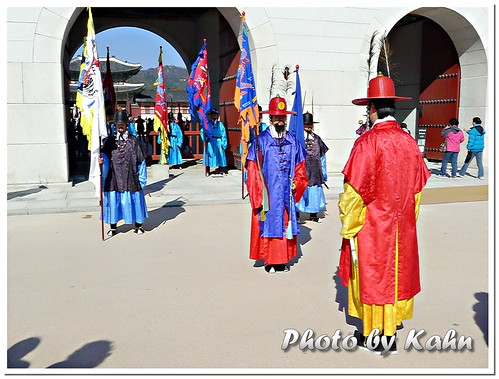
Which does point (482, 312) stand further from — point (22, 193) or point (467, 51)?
point (467, 51)

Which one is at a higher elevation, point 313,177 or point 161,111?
point 161,111

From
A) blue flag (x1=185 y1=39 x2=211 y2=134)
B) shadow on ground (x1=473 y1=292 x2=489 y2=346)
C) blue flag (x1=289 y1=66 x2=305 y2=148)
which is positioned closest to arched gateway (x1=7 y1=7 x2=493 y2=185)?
blue flag (x1=185 y1=39 x2=211 y2=134)

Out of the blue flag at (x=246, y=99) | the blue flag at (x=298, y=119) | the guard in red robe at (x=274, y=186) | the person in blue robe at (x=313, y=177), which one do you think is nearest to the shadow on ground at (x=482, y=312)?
the guard in red robe at (x=274, y=186)

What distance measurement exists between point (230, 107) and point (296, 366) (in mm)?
9495

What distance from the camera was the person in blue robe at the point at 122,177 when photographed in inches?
241

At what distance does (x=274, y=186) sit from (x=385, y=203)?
5.74 ft

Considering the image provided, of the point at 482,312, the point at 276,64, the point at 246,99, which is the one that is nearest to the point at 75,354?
the point at 482,312

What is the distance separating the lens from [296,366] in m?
2.98

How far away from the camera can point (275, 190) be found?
15.4ft

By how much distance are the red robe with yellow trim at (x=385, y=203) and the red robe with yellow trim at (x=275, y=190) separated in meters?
1.62

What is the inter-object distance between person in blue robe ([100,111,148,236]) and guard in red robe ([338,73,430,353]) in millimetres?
3654

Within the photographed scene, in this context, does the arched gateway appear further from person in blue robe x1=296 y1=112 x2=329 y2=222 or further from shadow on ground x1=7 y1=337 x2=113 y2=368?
shadow on ground x1=7 y1=337 x2=113 y2=368

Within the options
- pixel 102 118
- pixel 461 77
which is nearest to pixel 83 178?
pixel 102 118
